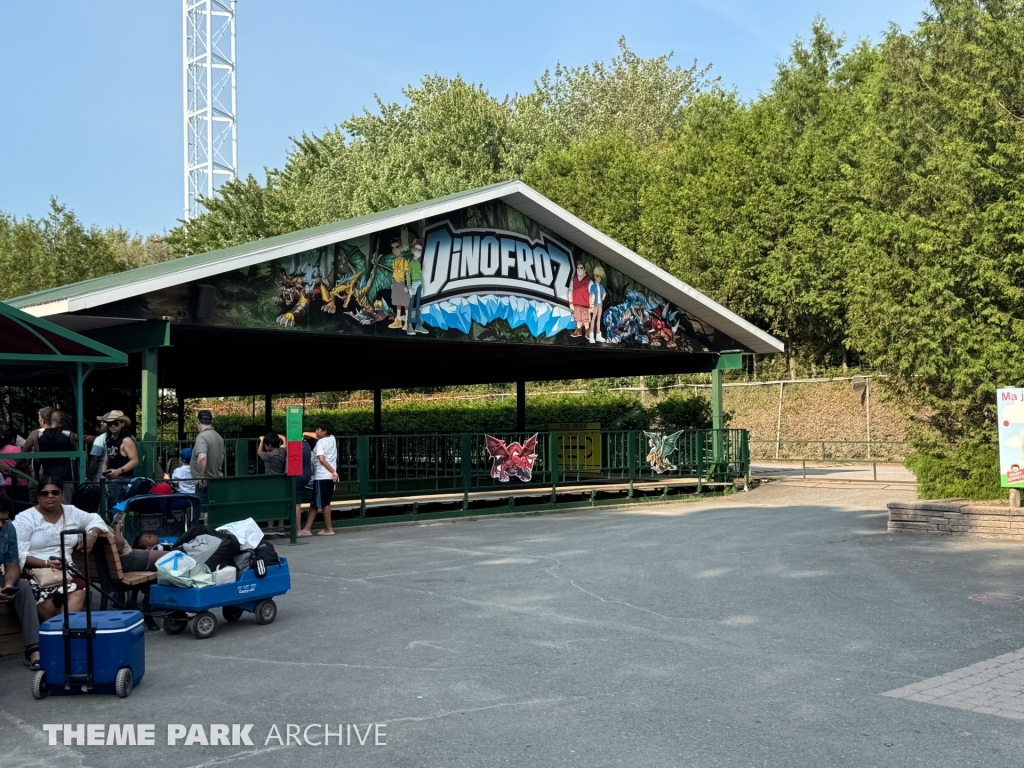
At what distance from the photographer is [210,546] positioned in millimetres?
9352

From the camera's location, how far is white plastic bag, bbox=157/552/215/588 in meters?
A: 9.05

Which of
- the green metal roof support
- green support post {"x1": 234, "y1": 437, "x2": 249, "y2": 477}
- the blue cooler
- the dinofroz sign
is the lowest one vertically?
the blue cooler

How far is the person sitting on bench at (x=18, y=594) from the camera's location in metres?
7.75

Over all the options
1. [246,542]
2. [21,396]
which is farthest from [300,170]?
[246,542]

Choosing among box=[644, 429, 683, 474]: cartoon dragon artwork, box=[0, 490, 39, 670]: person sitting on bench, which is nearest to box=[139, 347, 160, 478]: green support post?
box=[0, 490, 39, 670]: person sitting on bench

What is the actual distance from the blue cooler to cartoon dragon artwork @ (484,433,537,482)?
13.6 metres

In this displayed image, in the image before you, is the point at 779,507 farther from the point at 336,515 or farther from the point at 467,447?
the point at 336,515

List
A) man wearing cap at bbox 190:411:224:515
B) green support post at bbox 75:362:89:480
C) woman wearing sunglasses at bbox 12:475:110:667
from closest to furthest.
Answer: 1. woman wearing sunglasses at bbox 12:475:110:667
2. green support post at bbox 75:362:89:480
3. man wearing cap at bbox 190:411:224:515

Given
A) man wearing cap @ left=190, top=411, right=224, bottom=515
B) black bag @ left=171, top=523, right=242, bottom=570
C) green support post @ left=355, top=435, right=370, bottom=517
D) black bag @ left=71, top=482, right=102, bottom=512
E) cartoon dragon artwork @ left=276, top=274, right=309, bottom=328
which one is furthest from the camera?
green support post @ left=355, top=435, right=370, bottom=517

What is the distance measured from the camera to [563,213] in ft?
68.3

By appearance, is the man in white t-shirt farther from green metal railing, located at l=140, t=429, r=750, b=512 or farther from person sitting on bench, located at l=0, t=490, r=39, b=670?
person sitting on bench, located at l=0, t=490, r=39, b=670

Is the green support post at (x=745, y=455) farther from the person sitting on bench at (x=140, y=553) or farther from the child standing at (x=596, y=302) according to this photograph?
the person sitting on bench at (x=140, y=553)

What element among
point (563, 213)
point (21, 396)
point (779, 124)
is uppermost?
point (779, 124)

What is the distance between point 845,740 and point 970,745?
67 cm
